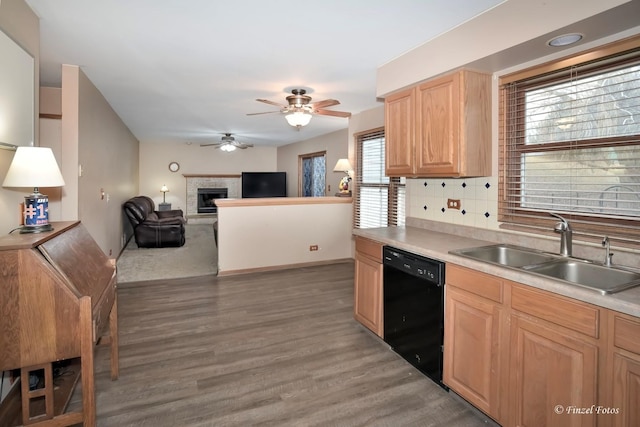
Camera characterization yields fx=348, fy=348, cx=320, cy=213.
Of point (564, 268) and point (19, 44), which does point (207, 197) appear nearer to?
point (19, 44)

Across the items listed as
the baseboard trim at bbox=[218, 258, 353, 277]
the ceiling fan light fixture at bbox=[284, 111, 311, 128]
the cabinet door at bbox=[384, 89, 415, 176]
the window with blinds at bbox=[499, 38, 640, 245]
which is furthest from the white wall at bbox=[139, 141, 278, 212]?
the window with blinds at bbox=[499, 38, 640, 245]

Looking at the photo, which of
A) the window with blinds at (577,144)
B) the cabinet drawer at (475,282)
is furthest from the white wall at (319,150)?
the cabinet drawer at (475,282)

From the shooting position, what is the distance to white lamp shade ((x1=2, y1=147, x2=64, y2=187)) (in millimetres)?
1843

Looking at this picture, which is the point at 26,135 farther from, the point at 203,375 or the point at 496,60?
the point at 496,60

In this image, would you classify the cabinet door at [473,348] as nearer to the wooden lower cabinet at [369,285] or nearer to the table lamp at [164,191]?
the wooden lower cabinet at [369,285]

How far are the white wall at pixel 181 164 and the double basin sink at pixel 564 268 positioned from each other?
→ 9244 mm

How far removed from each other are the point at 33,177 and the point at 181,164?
28.4 ft

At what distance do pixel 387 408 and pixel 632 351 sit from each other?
A: 4.28ft

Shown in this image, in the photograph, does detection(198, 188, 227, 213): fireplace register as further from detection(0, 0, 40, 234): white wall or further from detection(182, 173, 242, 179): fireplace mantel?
detection(0, 0, 40, 234): white wall

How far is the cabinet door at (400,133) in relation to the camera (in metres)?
3.00

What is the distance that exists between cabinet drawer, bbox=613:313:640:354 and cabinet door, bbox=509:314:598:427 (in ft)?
0.35

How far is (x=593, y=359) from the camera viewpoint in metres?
1.47

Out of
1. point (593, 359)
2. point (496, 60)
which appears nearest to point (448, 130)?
point (496, 60)

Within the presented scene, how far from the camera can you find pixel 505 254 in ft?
7.95
